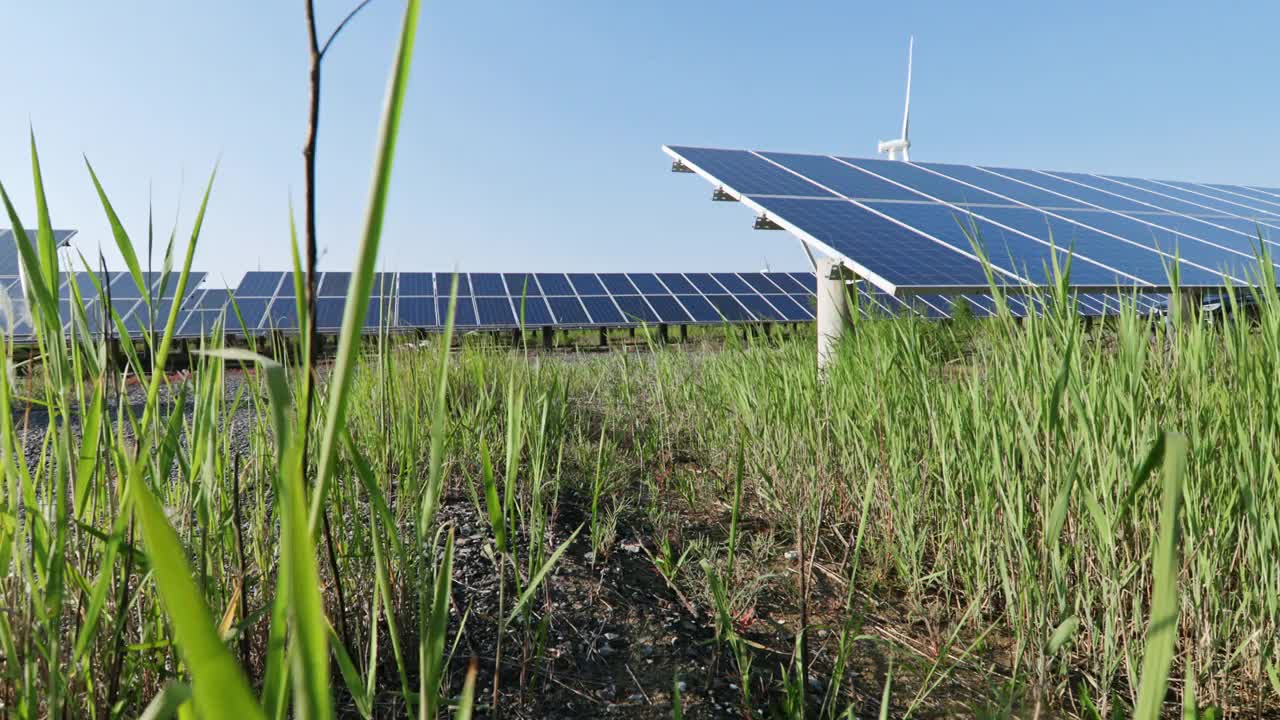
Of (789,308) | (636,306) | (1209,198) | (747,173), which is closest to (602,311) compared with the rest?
(636,306)

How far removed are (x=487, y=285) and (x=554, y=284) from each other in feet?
4.65

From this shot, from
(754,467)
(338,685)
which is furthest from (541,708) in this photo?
(754,467)

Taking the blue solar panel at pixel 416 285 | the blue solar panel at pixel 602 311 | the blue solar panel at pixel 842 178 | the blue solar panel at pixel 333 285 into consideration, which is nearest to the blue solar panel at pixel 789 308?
the blue solar panel at pixel 602 311

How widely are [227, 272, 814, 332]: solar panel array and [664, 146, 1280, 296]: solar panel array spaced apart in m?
3.58

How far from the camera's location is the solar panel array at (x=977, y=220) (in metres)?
A: 4.93

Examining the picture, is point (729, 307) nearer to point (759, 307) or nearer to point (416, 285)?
point (759, 307)

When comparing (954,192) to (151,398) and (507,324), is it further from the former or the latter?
(151,398)

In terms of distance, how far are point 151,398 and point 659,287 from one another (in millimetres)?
13850

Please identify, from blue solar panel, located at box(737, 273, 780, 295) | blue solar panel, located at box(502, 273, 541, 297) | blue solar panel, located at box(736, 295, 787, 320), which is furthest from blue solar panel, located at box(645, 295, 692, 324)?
blue solar panel, located at box(737, 273, 780, 295)

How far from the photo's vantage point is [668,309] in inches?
502

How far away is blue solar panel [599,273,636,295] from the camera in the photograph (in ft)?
46.2

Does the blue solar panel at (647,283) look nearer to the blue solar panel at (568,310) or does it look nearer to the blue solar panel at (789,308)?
the blue solar panel at (568,310)

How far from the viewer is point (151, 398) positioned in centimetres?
78

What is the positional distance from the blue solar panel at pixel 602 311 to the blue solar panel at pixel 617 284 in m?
0.73
